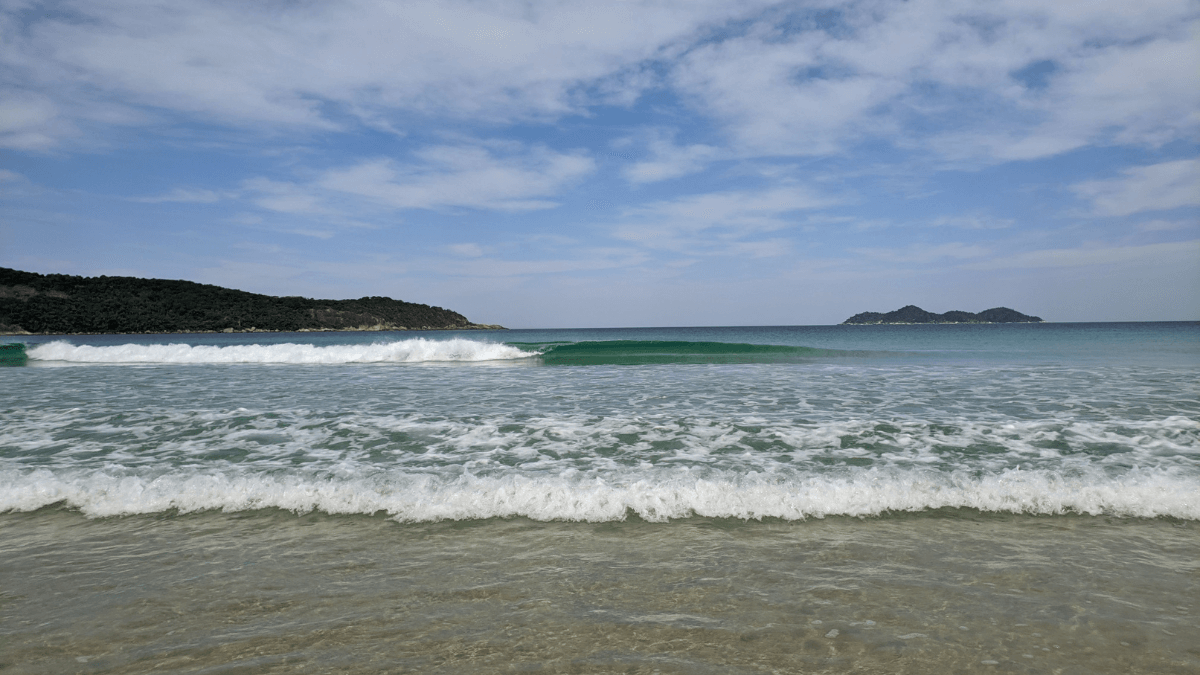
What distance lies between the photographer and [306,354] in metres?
26.3

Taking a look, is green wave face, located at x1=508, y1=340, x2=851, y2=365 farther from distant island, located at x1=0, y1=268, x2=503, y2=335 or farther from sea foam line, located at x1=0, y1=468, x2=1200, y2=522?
distant island, located at x1=0, y1=268, x2=503, y2=335

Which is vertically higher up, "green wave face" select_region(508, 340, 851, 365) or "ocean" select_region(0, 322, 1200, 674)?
"green wave face" select_region(508, 340, 851, 365)

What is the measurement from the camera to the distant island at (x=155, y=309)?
82.1 metres

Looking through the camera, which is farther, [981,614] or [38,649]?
[981,614]

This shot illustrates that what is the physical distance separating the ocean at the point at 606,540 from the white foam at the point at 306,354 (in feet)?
54.2

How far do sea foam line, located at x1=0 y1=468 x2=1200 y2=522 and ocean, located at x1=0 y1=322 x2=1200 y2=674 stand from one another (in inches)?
1.2

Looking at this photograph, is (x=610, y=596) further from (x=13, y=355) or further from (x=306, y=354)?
(x=13, y=355)

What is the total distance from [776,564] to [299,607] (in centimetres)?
297

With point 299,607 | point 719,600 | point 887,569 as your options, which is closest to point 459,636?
point 299,607

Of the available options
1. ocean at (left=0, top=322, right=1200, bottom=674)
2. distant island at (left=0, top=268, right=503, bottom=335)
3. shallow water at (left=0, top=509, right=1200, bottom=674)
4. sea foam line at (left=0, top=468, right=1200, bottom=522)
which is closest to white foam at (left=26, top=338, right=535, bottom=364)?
ocean at (left=0, top=322, right=1200, bottom=674)

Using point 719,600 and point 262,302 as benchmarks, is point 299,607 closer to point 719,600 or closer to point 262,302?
point 719,600

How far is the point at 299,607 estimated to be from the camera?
327 cm

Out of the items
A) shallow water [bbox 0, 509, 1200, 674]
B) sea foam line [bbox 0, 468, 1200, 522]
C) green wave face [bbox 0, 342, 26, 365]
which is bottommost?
shallow water [bbox 0, 509, 1200, 674]

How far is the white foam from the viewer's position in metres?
25.8
